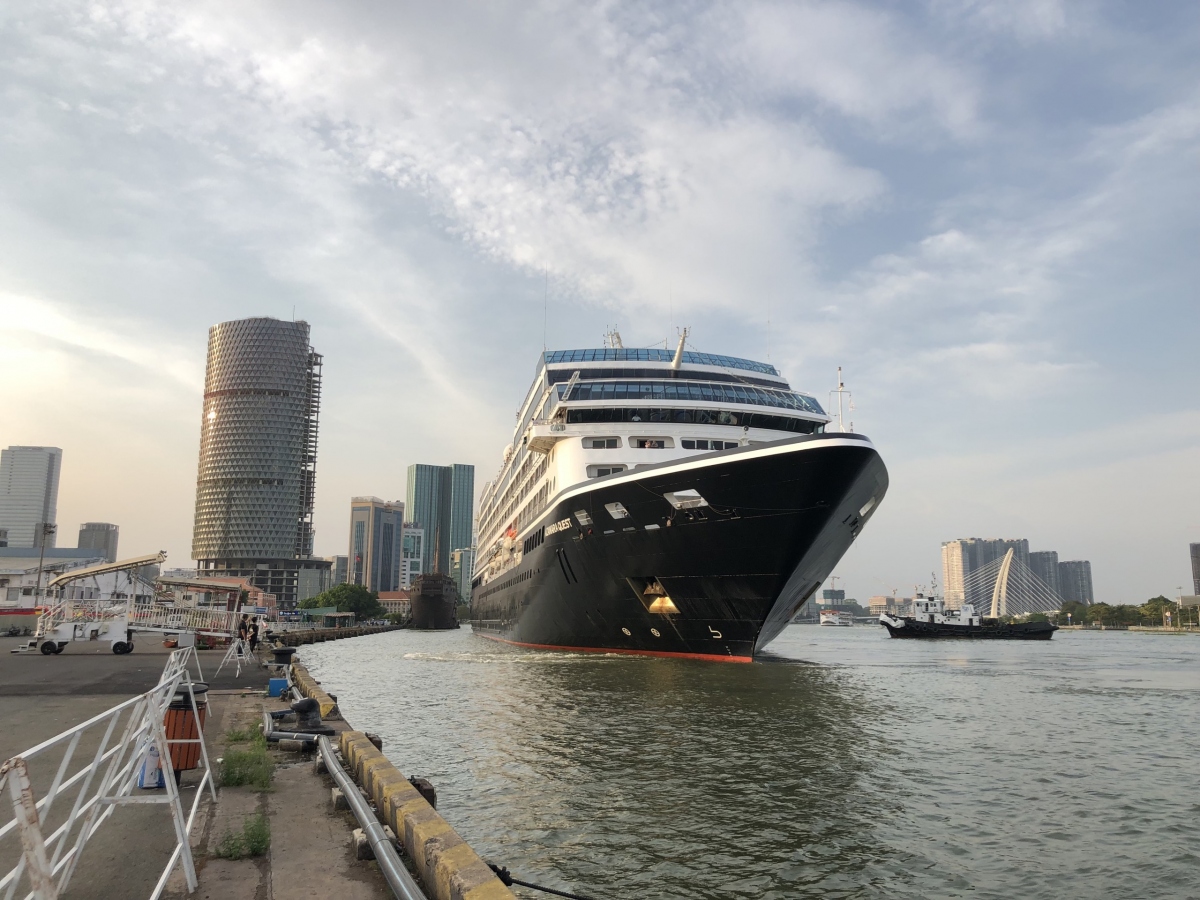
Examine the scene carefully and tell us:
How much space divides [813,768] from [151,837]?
10595mm

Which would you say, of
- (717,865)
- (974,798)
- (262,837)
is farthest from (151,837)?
(974,798)

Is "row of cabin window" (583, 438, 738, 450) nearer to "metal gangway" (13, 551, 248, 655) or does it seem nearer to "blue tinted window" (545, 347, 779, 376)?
"blue tinted window" (545, 347, 779, 376)

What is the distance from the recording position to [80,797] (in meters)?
4.46

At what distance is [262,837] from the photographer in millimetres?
7000

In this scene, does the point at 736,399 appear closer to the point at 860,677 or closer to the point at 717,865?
the point at 860,677

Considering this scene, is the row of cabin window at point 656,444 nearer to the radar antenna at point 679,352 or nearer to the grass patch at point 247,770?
the radar antenna at point 679,352

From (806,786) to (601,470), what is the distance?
77.7 feet

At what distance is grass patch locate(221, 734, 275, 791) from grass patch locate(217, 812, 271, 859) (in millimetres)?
2016

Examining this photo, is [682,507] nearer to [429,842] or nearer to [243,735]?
[243,735]

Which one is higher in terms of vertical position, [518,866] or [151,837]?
[151,837]

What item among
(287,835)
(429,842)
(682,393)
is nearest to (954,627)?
(682,393)

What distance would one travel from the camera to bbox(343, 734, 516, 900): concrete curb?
18.2ft

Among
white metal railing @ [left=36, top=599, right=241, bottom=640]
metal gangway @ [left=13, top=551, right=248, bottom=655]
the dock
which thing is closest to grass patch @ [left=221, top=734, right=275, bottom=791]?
the dock

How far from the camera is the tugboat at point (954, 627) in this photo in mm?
91938
